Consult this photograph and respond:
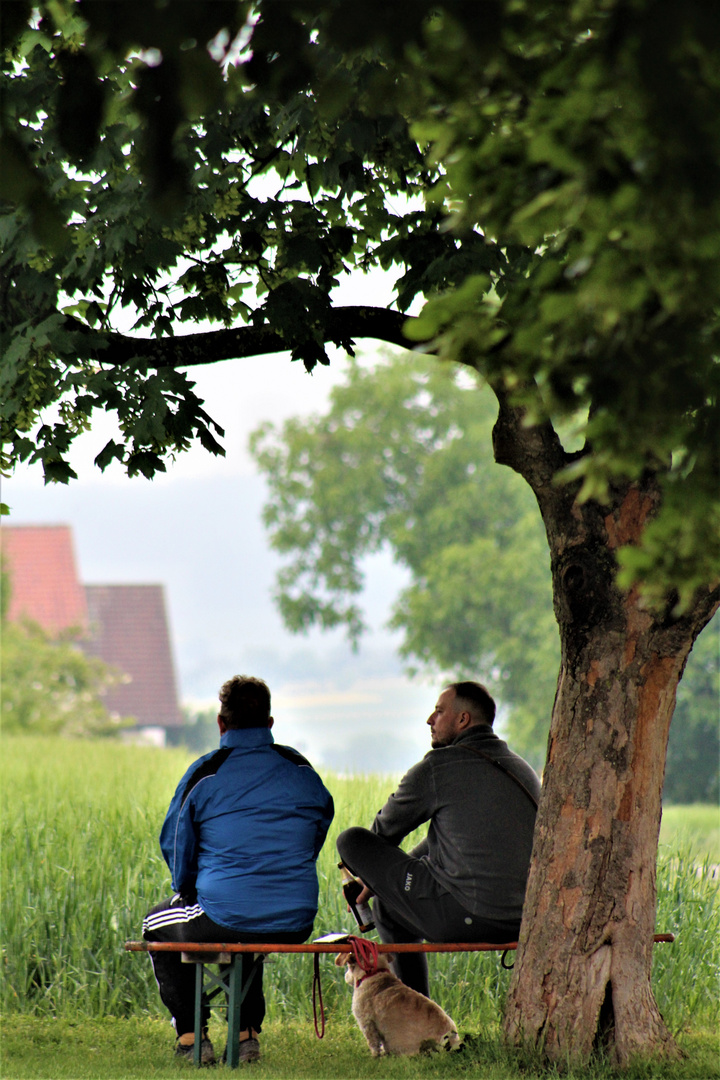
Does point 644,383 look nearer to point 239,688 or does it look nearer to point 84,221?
point 239,688

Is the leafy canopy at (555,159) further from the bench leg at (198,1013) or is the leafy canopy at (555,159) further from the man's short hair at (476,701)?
the bench leg at (198,1013)

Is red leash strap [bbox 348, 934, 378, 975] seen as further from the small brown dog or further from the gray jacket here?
the gray jacket

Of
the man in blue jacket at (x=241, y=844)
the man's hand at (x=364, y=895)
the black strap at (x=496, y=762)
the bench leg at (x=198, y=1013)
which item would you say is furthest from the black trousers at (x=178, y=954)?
the black strap at (x=496, y=762)

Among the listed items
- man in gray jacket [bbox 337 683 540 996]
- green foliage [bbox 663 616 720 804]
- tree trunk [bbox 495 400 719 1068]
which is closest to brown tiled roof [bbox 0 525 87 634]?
green foliage [bbox 663 616 720 804]

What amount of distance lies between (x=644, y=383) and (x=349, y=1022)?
5.37 metres

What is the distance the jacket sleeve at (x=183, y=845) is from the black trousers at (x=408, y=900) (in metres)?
0.65

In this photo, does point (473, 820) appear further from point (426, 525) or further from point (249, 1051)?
point (426, 525)

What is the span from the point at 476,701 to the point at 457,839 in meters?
0.59

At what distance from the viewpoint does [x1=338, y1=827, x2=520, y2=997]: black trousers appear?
5055mm

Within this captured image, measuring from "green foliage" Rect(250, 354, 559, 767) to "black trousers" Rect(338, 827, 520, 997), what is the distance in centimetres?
2468

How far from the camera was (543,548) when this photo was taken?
31094 mm

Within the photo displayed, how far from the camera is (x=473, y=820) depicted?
5074mm

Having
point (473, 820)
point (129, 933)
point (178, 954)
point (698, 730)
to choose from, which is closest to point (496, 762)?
point (473, 820)

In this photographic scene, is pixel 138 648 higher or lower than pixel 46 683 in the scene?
higher
